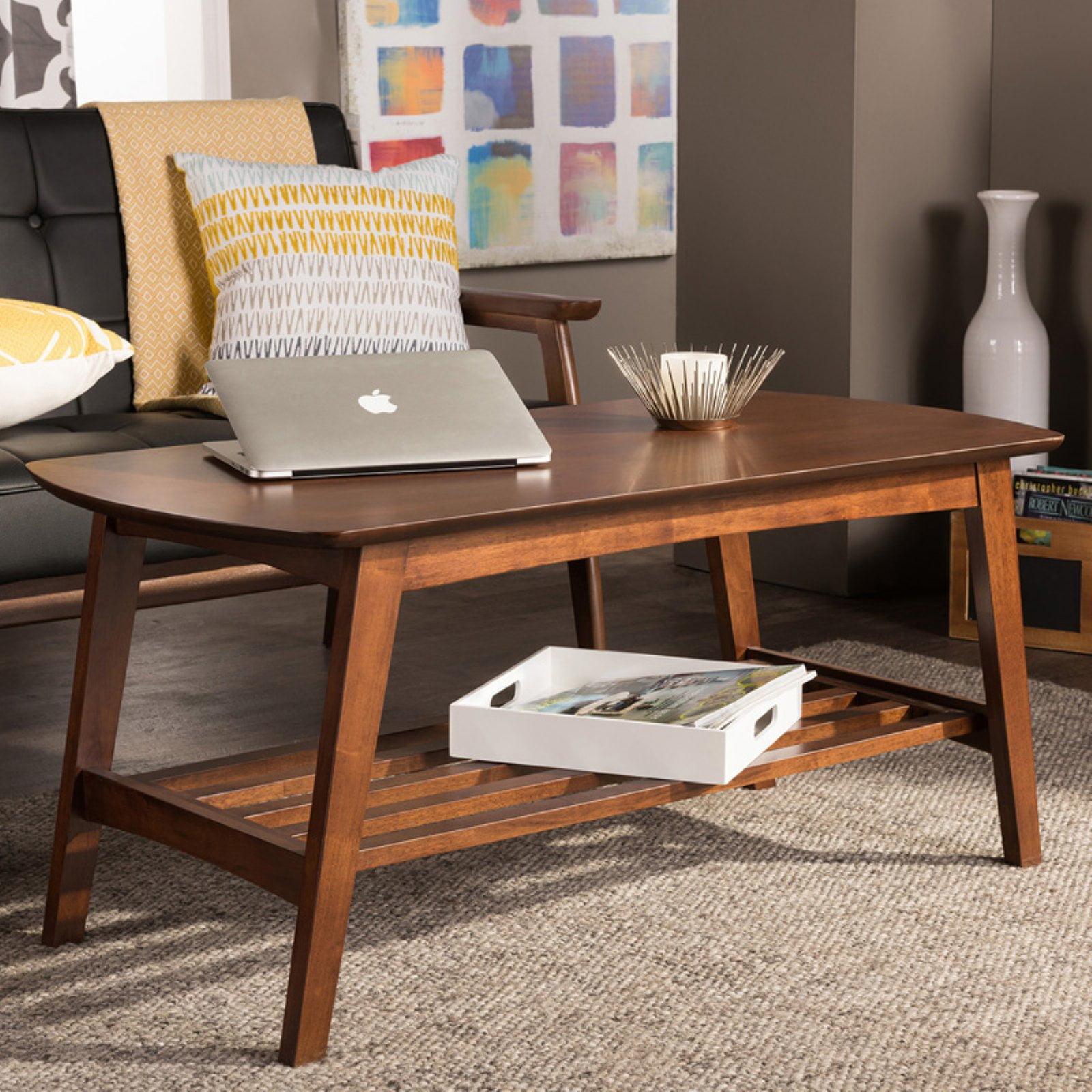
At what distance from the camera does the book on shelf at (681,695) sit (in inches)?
61.5

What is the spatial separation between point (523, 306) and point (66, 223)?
0.72 metres

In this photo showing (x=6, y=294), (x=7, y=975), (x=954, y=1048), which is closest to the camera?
(x=954, y=1048)

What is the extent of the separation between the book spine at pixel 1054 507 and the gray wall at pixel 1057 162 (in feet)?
1.33

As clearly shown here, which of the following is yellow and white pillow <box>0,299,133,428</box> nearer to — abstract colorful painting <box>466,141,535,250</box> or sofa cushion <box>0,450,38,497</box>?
sofa cushion <box>0,450,38,497</box>

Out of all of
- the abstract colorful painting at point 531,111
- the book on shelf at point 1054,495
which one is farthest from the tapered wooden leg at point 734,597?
the abstract colorful painting at point 531,111

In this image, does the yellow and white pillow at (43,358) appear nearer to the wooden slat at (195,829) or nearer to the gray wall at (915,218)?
the wooden slat at (195,829)

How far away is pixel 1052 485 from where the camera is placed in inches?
109

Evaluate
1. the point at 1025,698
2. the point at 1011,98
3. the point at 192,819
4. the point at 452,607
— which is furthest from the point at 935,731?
the point at 1011,98

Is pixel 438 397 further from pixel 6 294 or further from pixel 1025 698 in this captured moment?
pixel 6 294

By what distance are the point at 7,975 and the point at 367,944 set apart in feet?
1.06

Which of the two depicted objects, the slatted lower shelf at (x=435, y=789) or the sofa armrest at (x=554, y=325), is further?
the sofa armrest at (x=554, y=325)

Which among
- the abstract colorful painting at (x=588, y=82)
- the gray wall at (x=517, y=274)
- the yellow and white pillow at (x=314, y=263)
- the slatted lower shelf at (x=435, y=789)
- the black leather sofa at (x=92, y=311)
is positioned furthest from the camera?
the abstract colorful painting at (x=588, y=82)

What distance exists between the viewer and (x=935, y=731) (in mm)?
1737

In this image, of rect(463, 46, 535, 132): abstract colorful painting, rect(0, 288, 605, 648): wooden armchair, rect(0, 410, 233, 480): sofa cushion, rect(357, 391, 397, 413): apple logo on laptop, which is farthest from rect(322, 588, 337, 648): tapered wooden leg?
rect(463, 46, 535, 132): abstract colorful painting
